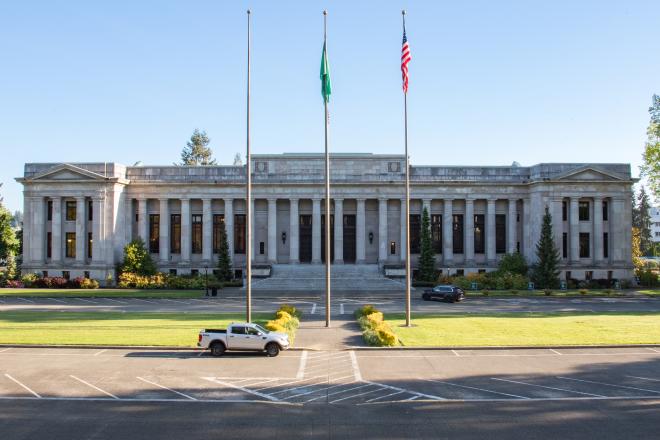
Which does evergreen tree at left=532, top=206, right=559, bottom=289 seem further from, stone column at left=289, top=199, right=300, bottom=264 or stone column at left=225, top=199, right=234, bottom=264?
stone column at left=225, top=199, right=234, bottom=264

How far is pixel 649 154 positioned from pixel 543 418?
5609 cm

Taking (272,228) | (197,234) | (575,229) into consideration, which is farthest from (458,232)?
(197,234)

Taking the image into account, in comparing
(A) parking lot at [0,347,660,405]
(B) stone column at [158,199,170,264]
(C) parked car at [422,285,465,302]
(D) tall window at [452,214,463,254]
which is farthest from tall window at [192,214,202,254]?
(A) parking lot at [0,347,660,405]

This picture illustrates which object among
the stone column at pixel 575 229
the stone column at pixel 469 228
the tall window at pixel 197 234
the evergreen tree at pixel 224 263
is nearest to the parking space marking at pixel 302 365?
the evergreen tree at pixel 224 263

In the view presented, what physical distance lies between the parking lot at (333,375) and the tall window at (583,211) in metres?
44.5

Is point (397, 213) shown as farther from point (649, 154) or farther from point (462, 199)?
point (649, 154)

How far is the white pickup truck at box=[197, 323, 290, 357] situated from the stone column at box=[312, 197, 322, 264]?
4442 cm

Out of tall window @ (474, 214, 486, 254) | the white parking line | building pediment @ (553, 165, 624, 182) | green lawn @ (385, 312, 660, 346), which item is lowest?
the white parking line

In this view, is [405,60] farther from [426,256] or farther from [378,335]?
[426,256]

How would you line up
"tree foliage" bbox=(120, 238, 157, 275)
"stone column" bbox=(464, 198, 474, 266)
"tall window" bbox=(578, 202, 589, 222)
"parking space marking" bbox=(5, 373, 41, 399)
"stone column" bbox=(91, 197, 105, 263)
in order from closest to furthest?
"parking space marking" bbox=(5, 373, 41, 399), "tree foliage" bbox=(120, 238, 157, 275), "stone column" bbox=(91, 197, 105, 263), "tall window" bbox=(578, 202, 589, 222), "stone column" bbox=(464, 198, 474, 266)

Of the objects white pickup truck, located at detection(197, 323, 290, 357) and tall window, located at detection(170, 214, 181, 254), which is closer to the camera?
white pickup truck, located at detection(197, 323, 290, 357)

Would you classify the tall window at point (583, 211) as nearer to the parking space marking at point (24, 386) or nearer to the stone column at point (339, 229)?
the stone column at point (339, 229)

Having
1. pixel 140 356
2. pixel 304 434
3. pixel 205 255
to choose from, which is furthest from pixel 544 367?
pixel 205 255

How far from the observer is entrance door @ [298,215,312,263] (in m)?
74.8
